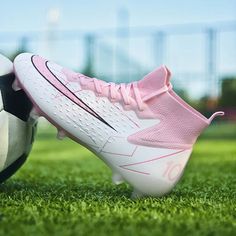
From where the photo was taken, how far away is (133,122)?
1775mm

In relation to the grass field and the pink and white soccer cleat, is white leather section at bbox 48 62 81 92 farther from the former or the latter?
the grass field

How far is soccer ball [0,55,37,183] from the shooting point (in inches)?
71.3

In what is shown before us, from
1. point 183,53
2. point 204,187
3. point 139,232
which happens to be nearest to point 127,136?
point 139,232

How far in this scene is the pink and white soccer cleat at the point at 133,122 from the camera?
1.76 m

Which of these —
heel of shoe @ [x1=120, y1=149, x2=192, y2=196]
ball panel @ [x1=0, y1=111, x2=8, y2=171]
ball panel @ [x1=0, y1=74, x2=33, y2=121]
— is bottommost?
heel of shoe @ [x1=120, y1=149, x2=192, y2=196]

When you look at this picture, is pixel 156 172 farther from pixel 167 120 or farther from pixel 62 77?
pixel 62 77

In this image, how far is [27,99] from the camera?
6.18 ft

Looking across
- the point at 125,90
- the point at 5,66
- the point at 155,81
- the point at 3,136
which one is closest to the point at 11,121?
the point at 3,136

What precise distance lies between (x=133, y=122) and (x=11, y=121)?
417mm

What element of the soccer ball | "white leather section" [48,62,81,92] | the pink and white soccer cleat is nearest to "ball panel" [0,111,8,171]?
the soccer ball

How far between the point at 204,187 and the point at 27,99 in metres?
0.92

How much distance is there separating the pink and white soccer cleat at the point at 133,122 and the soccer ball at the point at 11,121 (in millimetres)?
77

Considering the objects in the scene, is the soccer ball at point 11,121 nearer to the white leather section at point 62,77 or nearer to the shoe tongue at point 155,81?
the white leather section at point 62,77

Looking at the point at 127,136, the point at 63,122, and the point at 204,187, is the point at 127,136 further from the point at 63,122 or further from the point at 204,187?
the point at 204,187
